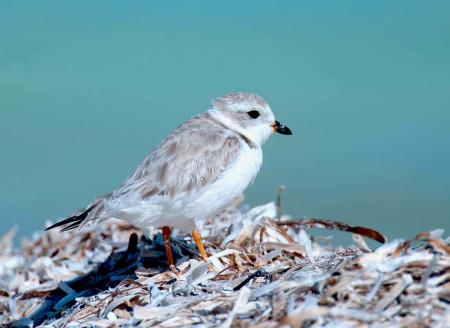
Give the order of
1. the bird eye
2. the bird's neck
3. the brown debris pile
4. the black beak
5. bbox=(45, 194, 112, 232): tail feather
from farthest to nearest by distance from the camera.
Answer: the black beak
the bird eye
the bird's neck
bbox=(45, 194, 112, 232): tail feather
the brown debris pile

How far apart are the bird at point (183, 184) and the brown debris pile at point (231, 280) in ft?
1.44

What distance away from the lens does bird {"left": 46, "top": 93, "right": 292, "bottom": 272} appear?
425 cm

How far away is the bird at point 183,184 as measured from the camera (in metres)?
4.25

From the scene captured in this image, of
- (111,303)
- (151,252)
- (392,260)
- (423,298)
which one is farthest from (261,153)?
(423,298)

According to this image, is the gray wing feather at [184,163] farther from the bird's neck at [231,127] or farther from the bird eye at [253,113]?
the bird eye at [253,113]

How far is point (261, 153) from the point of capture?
16.2 feet

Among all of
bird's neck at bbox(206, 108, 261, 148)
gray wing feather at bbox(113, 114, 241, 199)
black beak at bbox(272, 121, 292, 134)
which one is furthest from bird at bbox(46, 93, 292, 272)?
black beak at bbox(272, 121, 292, 134)

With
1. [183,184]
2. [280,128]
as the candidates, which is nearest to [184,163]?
[183,184]

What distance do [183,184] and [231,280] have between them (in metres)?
0.97

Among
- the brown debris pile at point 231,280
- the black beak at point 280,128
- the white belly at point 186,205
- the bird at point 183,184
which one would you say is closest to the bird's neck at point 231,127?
the bird at point 183,184

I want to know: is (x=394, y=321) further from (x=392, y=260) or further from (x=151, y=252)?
(x=151, y=252)

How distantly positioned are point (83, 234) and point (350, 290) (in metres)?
4.11

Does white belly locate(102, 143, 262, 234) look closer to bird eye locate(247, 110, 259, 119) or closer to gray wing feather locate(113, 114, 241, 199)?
gray wing feather locate(113, 114, 241, 199)

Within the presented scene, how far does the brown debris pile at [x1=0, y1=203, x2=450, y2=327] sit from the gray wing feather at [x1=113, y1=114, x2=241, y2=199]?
66 cm
